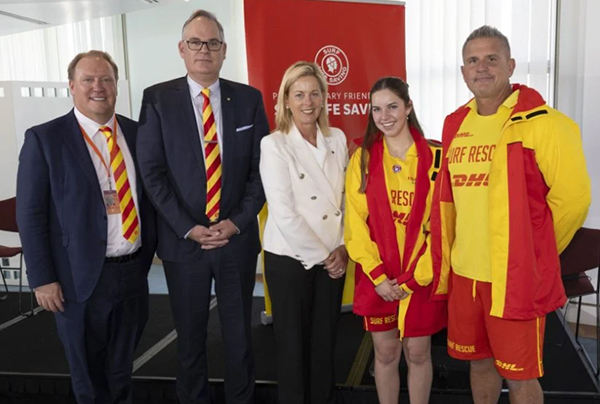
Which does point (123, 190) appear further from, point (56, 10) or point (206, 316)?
point (56, 10)

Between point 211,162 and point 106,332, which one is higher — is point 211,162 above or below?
above

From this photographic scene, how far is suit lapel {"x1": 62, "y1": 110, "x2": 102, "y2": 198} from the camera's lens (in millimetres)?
2113

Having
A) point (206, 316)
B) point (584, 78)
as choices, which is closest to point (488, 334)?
point (206, 316)

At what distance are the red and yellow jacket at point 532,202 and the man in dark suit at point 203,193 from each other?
1.04 meters

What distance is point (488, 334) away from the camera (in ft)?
6.50

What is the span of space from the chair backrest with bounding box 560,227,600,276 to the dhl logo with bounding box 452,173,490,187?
1.35m

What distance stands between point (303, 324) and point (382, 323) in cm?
33

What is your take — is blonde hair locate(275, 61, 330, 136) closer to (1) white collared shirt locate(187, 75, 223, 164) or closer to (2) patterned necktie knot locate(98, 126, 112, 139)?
(1) white collared shirt locate(187, 75, 223, 164)

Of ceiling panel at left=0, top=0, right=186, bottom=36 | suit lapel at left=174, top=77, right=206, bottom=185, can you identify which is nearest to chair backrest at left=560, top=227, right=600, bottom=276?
suit lapel at left=174, top=77, right=206, bottom=185

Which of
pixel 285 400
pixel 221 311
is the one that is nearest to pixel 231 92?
pixel 221 311

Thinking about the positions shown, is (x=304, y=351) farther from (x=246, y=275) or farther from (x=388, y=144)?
(x=388, y=144)

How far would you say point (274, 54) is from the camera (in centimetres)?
341

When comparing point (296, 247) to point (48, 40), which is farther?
point (48, 40)

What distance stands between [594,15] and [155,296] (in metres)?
4.02
